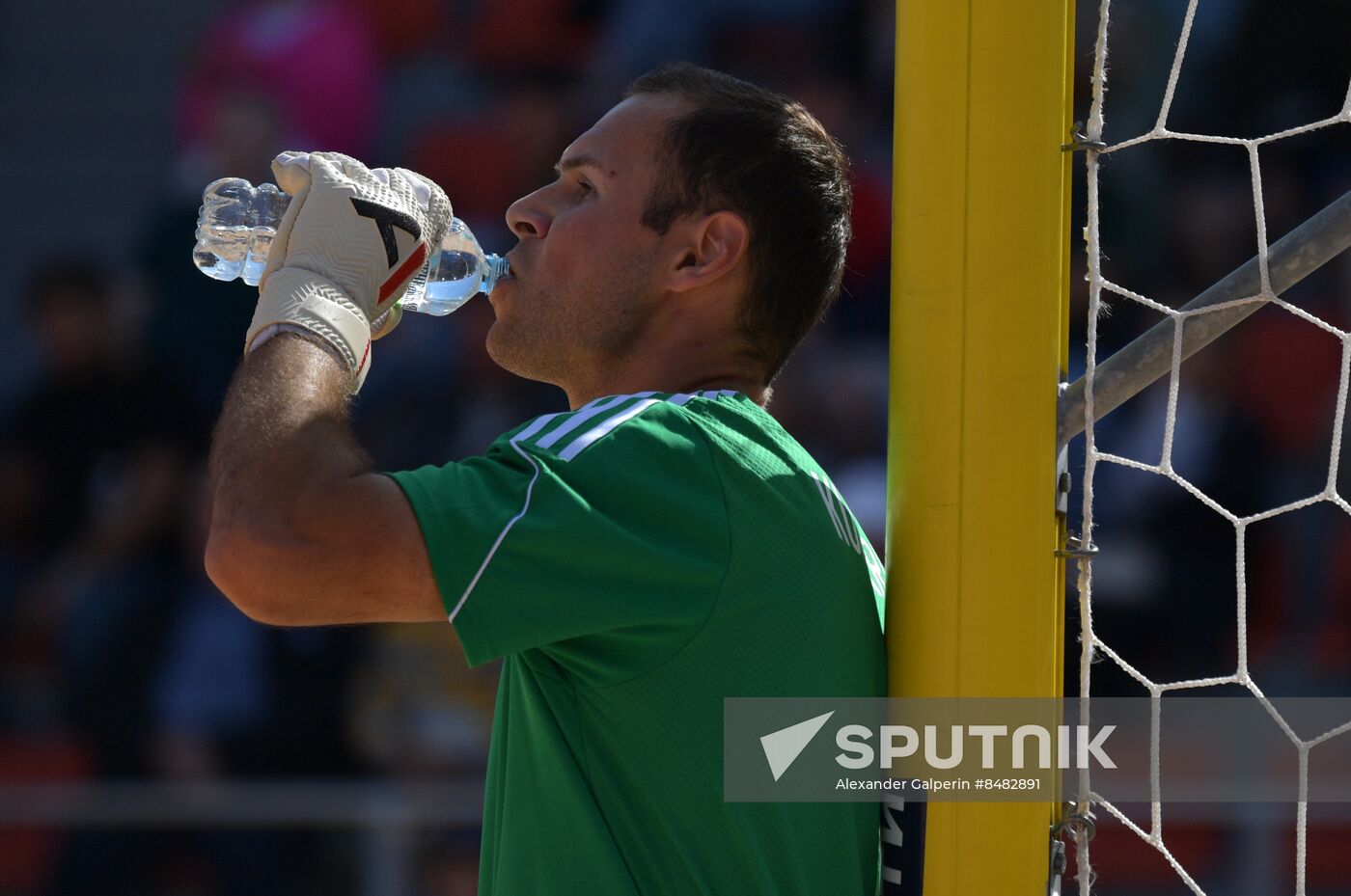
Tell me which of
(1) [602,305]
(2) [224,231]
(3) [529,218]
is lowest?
(1) [602,305]

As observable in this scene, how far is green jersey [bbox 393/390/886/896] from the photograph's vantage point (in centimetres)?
162

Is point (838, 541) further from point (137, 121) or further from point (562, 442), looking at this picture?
point (137, 121)

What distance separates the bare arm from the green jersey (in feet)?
0.11

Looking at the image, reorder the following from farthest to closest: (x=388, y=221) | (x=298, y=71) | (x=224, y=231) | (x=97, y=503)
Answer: (x=298, y=71) → (x=97, y=503) → (x=224, y=231) → (x=388, y=221)

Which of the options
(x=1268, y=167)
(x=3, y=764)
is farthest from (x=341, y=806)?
(x=1268, y=167)

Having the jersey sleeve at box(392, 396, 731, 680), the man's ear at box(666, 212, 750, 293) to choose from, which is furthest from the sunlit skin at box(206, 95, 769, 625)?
the jersey sleeve at box(392, 396, 731, 680)

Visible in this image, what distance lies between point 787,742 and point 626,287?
1.97 ft

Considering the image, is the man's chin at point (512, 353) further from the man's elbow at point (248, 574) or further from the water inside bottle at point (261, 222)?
the man's elbow at point (248, 574)

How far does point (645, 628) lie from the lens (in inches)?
66.7

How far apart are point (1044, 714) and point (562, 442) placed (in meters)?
0.58

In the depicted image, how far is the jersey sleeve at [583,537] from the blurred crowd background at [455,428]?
3.37 m

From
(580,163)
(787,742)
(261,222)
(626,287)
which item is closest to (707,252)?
(626,287)

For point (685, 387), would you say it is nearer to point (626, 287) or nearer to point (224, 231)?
point (626, 287)

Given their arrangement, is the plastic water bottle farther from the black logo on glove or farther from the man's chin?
the black logo on glove
